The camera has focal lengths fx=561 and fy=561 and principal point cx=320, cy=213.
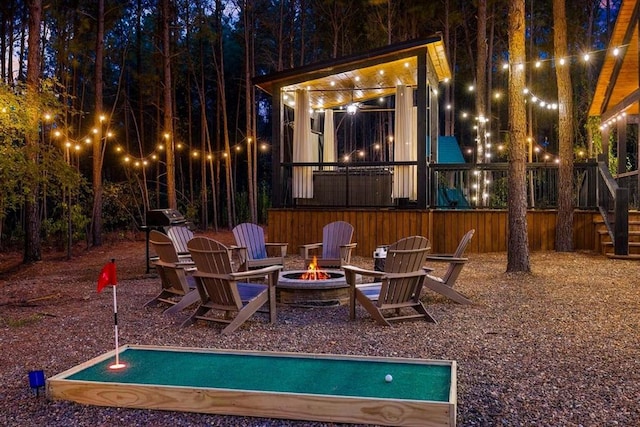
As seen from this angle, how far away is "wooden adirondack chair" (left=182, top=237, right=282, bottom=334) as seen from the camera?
5305mm

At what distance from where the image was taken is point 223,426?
10.2 feet

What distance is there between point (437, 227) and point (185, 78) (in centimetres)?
1630

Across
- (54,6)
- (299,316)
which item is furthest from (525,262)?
(54,6)

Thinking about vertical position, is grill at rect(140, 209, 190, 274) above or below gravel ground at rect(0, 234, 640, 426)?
above

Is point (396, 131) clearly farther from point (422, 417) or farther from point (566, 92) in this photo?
point (422, 417)

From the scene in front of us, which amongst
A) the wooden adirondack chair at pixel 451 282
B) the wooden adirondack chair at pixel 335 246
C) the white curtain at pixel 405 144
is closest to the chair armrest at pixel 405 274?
the wooden adirondack chair at pixel 451 282

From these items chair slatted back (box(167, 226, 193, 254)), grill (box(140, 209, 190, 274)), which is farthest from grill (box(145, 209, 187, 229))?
chair slatted back (box(167, 226, 193, 254))

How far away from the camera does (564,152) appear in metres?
11.9

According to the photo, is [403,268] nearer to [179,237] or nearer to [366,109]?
[179,237]

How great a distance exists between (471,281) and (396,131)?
509 centimetres

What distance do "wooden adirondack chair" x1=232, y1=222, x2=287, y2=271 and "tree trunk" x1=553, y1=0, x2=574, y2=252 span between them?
6.51 meters

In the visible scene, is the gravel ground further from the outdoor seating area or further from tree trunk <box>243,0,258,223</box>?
tree trunk <box>243,0,258,223</box>

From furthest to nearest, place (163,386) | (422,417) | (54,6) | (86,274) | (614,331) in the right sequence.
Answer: (54,6) → (86,274) → (614,331) → (163,386) → (422,417)

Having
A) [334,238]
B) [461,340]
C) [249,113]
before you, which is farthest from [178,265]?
[249,113]
